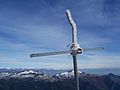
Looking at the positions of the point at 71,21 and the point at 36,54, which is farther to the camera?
the point at 36,54

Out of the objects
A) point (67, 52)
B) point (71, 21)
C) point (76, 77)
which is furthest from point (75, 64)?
point (71, 21)

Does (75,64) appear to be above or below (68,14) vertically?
below

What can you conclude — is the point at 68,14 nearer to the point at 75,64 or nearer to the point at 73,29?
the point at 73,29

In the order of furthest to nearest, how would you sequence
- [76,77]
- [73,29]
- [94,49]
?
[94,49] < [73,29] < [76,77]

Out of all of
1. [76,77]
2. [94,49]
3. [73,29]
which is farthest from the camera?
[94,49]

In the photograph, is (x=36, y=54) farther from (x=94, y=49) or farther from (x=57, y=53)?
(x=94, y=49)

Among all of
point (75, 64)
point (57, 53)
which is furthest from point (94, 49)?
point (75, 64)

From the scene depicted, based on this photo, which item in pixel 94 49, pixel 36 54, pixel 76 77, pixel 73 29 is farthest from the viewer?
pixel 94 49

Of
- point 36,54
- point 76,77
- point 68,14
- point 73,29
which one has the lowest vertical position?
point 76,77

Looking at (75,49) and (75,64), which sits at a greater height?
(75,49)
